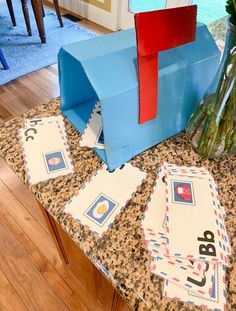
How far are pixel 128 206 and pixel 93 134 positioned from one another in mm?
220

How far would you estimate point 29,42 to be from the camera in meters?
2.79

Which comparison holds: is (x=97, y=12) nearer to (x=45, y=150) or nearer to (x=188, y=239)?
(x=45, y=150)

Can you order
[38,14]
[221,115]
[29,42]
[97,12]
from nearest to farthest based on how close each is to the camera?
[221,115] < [38,14] < [29,42] < [97,12]

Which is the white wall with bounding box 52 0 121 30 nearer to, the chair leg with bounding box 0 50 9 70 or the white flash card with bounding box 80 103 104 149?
the chair leg with bounding box 0 50 9 70

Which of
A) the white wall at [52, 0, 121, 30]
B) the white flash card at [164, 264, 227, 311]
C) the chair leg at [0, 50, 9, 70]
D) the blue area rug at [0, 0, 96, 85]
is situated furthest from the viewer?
the white wall at [52, 0, 121, 30]

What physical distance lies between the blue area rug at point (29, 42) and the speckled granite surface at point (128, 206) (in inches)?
76.2

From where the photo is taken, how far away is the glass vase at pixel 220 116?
1.69 feet

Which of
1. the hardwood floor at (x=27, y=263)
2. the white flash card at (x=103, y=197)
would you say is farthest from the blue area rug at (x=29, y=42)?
the white flash card at (x=103, y=197)

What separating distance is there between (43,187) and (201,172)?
38 cm

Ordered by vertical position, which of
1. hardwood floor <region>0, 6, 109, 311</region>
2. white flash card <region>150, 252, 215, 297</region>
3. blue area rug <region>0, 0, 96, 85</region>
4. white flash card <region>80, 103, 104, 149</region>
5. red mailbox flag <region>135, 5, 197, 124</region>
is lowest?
hardwood floor <region>0, 6, 109, 311</region>

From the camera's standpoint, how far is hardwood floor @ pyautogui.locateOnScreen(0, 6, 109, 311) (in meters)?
1.24

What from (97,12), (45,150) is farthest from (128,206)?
(97,12)

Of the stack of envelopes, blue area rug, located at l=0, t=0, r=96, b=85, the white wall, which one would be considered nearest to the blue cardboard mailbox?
the stack of envelopes

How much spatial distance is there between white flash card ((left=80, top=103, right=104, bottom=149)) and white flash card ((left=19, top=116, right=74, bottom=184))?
0.17 feet
